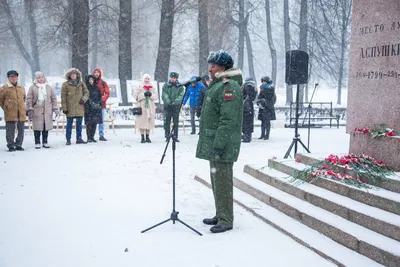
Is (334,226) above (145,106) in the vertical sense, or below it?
below

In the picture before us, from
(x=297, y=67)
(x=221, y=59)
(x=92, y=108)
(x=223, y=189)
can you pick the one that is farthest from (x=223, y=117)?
(x=92, y=108)

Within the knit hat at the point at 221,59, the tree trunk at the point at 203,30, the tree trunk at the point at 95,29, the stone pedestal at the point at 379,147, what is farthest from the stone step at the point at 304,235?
the tree trunk at the point at 95,29

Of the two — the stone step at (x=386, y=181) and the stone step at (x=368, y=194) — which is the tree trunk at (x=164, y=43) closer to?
the stone step at (x=386, y=181)

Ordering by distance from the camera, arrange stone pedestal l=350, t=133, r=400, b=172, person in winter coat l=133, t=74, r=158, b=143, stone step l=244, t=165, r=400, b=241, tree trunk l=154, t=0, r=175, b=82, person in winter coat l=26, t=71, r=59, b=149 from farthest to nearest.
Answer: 1. tree trunk l=154, t=0, r=175, b=82
2. person in winter coat l=133, t=74, r=158, b=143
3. person in winter coat l=26, t=71, r=59, b=149
4. stone pedestal l=350, t=133, r=400, b=172
5. stone step l=244, t=165, r=400, b=241

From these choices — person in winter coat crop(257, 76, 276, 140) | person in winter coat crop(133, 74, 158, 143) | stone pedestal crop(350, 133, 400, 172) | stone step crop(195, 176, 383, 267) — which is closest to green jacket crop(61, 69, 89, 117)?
person in winter coat crop(133, 74, 158, 143)

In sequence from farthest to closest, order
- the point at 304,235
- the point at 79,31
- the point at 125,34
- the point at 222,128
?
the point at 125,34 < the point at 79,31 < the point at 304,235 < the point at 222,128

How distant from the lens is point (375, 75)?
19.8ft

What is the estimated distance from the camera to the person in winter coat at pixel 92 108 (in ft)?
37.6

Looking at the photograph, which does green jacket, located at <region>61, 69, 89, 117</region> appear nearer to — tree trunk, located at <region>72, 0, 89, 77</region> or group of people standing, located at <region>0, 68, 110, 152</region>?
group of people standing, located at <region>0, 68, 110, 152</region>

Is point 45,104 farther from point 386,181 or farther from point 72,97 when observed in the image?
point 386,181

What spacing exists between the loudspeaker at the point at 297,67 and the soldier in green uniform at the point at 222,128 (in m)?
4.34

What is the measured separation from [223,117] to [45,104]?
289 inches

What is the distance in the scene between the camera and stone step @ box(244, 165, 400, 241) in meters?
4.27

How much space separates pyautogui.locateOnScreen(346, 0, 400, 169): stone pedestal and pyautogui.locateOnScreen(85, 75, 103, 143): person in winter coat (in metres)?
7.10
